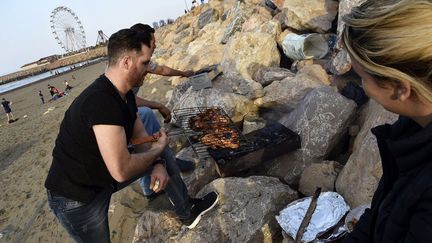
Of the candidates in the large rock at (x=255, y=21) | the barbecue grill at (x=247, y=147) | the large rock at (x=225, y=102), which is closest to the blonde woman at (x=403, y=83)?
the barbecue grill at (x=247, y=147)

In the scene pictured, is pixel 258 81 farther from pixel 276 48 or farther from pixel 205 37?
pixel 205 37

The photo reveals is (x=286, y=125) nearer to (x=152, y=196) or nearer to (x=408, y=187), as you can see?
(x=152, y=196)

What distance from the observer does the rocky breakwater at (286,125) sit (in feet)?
12.1

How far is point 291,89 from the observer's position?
6.11 metres

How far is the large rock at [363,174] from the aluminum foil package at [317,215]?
0.15 metres

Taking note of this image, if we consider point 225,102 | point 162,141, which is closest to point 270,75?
point 225,102

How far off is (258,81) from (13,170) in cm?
836

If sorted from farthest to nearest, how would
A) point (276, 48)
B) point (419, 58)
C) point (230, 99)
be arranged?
point (276, 48), point (230, 99), point (419, 58)

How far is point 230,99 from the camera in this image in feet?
20.6

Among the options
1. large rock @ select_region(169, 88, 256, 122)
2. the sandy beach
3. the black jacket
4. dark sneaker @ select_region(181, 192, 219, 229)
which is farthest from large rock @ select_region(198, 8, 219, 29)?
the black jacket

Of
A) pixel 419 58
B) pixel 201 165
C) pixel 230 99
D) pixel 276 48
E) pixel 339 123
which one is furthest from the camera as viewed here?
pixel 276 48

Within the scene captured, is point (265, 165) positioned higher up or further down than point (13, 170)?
higher up

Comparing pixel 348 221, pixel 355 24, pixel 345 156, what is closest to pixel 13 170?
pixel 345 156

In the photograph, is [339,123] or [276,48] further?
[276,48]
